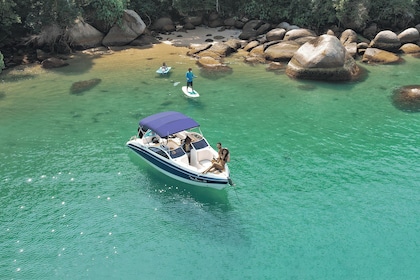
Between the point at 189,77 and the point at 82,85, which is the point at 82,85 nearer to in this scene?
the point at 82,85

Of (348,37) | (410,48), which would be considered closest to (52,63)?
(348,37)

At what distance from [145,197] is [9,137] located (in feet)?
40.0

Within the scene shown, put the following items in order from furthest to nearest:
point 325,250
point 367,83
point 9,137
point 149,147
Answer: point 367,83 < point 9,137 < point 149,147 < point 325,250

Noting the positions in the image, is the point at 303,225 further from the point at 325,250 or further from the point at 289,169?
the point at 289,169

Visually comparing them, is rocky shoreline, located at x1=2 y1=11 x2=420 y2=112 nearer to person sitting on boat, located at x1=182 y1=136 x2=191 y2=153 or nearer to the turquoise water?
the turquoise water

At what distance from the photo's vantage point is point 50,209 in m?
19.5

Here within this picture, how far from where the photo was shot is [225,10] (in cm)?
5156

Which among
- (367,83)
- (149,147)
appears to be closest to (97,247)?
(149,147)

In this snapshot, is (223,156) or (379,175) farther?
(379,175)

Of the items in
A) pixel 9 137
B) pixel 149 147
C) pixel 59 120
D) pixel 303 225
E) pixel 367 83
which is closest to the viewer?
pixel 303 225

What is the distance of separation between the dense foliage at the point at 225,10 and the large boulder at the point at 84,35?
1.11 meters

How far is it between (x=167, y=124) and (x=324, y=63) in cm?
1885

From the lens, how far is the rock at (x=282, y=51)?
39.2 meters

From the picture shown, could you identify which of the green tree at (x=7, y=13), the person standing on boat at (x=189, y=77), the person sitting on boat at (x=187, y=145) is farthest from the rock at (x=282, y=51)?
the green tree at (x=7, y=13)
